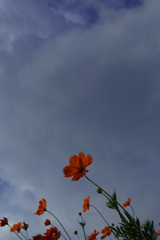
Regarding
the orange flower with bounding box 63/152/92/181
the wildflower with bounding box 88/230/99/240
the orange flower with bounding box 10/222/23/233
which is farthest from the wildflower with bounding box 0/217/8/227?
the orange flower with bounding box 63/152/92/181

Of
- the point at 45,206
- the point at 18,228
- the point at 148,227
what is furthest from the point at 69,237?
the point at 148,227

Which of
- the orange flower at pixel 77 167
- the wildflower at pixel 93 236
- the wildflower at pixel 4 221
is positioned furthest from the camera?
the wildflower at pixel 4 221

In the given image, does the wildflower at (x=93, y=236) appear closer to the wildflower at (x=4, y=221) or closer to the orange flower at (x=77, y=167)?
the wildflower at (x=4, y=221)

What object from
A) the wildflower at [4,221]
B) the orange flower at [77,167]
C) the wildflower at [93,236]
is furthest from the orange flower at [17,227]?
the orange flower at [77,167]

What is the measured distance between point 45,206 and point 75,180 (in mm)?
2351

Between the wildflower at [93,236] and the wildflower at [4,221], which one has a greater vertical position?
the wildflower at [4,221]

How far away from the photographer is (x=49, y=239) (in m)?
0.91

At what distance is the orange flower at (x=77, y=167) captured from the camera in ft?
4.94

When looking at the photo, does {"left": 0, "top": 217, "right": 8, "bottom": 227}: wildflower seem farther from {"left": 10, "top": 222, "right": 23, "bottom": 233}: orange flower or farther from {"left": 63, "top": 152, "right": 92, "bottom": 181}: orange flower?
{"left": 63, "top": 152, "right": 92, "bottom": 181}: orange flower

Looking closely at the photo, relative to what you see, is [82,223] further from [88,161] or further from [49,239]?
[49,239]

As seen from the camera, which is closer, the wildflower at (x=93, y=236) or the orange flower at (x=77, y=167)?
the orange flower at (x=77, y=167)

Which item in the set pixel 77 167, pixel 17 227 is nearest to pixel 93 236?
pixel 17 227

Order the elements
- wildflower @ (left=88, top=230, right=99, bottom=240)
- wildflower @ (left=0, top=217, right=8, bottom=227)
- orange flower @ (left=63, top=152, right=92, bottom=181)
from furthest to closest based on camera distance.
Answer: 1. wildflower @ (left=0, top=217, right=8, bottom=227)
2. wildflower @ (left=88, top=230, right=99, bottom=240)
3. orange flower @ (left=63, top=152, right=92, bottom=181)

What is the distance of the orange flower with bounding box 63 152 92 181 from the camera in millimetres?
1506
